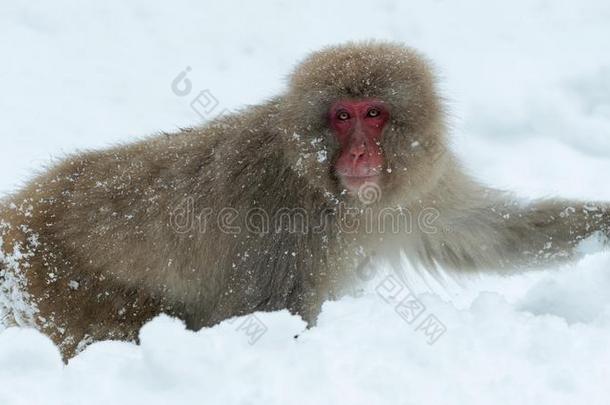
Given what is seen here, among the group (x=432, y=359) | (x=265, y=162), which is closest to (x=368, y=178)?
(x=265, y=162)

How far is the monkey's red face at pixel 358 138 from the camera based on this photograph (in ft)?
10.8

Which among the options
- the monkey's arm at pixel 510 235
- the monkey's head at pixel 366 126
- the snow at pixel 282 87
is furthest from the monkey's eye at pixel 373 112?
the monkey's arm at pixel 510 235

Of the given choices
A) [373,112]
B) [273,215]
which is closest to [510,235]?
[373,112]

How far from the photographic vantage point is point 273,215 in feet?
11.6

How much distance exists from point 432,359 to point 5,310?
207cm

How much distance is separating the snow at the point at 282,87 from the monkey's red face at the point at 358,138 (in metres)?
0.44

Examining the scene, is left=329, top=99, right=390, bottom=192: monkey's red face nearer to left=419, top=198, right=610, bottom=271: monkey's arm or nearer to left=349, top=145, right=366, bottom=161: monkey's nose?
left=349, top=145, right=366, bottom=161: monkey's nose

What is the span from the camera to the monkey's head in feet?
11.0

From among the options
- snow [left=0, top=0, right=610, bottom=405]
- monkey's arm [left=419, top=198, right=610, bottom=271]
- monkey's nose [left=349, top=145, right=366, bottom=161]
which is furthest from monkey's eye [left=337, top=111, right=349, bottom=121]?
monkey's arm [left=419, top=198, right=610, bottom=271]

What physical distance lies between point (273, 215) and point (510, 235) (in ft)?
3.84

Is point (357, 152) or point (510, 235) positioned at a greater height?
point (510, 235)

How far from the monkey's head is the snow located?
29cm

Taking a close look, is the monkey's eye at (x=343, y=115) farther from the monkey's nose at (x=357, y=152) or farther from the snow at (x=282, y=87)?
the snow at (x=282, y=87)

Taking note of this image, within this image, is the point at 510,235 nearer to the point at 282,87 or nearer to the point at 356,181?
the point at 356,181
